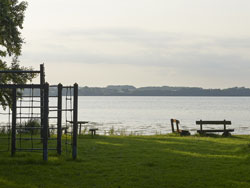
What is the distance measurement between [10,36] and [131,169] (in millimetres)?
17023

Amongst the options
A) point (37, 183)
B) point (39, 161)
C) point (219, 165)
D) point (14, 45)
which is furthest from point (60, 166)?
point (14, 45)

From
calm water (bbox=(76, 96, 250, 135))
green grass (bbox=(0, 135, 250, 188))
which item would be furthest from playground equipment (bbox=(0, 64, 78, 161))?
calm water (bbox=(76, 96, 250, 135))

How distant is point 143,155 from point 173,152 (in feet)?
6.05

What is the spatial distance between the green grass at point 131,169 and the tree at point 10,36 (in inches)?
460

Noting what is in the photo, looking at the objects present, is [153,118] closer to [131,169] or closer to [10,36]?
[10,36]

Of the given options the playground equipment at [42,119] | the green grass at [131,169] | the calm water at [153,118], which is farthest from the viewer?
the calm water at [153,118]

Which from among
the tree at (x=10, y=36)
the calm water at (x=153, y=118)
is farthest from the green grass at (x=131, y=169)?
the calm water at (x=153, y=118)

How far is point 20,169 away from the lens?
44.3 feet

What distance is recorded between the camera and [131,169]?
1377cm

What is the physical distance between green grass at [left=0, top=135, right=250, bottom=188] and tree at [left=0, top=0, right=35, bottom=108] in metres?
11.7

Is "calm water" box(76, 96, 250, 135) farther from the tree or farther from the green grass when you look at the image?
Answer: the green grass

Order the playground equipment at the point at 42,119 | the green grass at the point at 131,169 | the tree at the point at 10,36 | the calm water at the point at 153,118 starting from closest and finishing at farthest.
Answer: the green grass at the point at 131,169
the playground equipment at the point at 42,119
the tree at the point at 10,36
the calm water at the point at 153,118

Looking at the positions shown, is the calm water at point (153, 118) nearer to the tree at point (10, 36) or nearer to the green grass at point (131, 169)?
the tree at point (10, 36)

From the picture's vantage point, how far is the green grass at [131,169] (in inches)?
456
